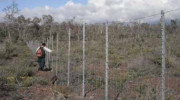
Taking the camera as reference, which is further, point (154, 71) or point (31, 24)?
point (31, 24)

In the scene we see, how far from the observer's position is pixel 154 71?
8547 mm

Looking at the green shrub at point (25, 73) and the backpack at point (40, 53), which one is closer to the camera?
the green shrub at point (25, 73)

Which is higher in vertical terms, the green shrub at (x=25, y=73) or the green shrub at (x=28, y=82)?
the green shrub at (x=25, y=73)

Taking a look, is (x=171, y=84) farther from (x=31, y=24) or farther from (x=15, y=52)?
(x=31, y=24)

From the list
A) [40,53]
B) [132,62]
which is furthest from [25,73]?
[132,62]

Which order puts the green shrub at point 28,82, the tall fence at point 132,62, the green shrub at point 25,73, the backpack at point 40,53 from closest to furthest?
the tall fence at point 132,62 → the green shrub at point 28,82 → the green shrub at point 25,73 → the backpack at point 40,53

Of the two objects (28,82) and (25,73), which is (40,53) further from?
(28,82)

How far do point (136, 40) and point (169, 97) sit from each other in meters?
2.03

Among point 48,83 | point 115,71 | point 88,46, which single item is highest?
point 88,46

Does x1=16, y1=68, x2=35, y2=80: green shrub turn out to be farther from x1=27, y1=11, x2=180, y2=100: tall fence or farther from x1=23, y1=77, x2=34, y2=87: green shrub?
x1=27, y1=11, x2=180, y2=100: tall fence

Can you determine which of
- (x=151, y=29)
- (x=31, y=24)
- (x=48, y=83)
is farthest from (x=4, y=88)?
(x=31, y=24)

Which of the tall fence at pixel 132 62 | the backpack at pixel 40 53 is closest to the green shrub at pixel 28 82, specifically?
the tall fence at pixel 132 62

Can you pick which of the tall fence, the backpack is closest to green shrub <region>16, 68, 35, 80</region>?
the backpack

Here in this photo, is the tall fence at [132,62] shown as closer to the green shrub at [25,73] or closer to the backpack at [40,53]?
the green shrub at [25,73]
